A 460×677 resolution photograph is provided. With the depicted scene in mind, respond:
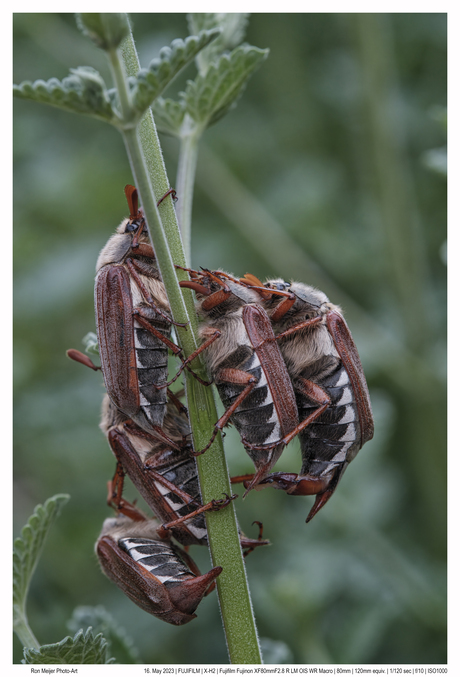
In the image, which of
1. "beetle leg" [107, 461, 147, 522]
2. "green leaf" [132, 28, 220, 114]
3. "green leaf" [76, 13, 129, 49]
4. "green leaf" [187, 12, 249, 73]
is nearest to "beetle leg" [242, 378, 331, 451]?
"beetle leg" [107, 461, 147, 522]

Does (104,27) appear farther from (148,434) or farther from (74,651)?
(74,651)

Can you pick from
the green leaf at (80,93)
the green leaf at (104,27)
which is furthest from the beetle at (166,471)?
the green leaf at (104,27)

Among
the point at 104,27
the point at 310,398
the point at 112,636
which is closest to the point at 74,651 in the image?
the point at 112,636

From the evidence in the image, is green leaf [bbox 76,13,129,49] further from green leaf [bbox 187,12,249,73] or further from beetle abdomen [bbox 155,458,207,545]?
beetle abdomen [bbox 155,458,207,545]

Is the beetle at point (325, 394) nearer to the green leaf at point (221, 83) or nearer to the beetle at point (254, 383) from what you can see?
the beetle at point (254, 383)

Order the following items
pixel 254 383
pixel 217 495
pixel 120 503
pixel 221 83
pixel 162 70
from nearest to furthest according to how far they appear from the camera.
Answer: pixel 162 70
pixel 217 495
pixel 254 383
pixel 221 83
pixel 120 503

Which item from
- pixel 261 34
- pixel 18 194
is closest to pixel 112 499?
pixel 18 194
